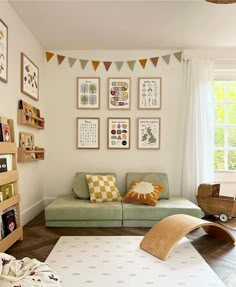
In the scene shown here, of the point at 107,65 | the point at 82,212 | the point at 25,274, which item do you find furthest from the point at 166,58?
the point at 25,274

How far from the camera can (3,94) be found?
3000mm

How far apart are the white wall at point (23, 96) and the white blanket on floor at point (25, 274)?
5.21 feet

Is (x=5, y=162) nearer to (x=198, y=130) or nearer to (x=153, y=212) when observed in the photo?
(x=153, y=212)

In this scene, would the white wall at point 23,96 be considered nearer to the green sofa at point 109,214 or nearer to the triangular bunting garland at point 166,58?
the green sofa at point 109,214

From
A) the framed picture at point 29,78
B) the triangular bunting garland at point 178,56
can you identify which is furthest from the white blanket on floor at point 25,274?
the triangular bunting garland at point 178,56

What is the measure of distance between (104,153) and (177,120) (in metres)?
1.24

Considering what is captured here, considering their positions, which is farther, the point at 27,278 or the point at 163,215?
the point at 163,215

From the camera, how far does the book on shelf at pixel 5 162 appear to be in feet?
8.80

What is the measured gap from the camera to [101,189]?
3947 millimetres

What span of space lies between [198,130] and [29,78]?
2.50 m

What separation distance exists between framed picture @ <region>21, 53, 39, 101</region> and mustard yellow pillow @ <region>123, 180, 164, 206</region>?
6.01 ft

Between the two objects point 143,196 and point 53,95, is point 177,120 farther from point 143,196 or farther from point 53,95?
point 53,95

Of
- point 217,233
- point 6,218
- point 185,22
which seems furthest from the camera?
point 185,22

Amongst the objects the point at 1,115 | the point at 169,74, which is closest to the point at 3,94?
the point at 1,115
